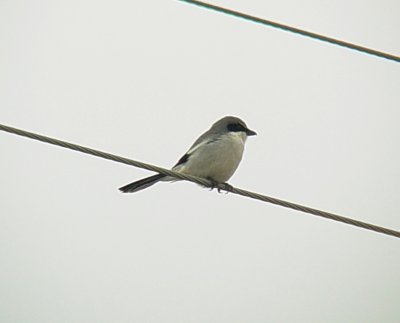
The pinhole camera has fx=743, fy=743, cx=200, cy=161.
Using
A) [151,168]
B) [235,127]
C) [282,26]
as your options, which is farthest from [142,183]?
[282,26]

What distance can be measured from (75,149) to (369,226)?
7.20 ft

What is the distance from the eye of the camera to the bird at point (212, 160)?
8.26 m

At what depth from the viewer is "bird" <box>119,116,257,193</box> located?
826 cm

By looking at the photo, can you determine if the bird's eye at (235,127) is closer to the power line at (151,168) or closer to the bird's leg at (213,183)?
the bird's leg at (213,183)

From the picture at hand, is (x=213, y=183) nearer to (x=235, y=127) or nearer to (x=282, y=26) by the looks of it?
(x=235, y=127)

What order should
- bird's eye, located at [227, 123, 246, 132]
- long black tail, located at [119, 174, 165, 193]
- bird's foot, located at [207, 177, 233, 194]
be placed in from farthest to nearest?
bird's eye, located at [227, 123, 246, 132]
long black tail, located at [119, 174, 165, 193]
bird's foot, located at [207, 177, 233, 194]

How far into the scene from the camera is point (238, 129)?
8984 mm

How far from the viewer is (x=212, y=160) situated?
8281 mm

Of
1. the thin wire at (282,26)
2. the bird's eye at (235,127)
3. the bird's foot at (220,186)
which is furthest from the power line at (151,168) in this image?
the bird's eye at (235,127)

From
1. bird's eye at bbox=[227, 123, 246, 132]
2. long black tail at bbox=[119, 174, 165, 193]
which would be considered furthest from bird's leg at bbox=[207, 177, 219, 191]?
bird's eye at bbox=[227, 123, 246, 132]

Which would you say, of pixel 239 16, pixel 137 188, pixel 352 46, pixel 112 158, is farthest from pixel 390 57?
pixel 137 188

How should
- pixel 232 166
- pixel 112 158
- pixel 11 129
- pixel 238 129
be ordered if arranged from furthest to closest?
1. pixel 238 129
2. pixel 232 166
3. pixel 112 158
4. pixel 11 129

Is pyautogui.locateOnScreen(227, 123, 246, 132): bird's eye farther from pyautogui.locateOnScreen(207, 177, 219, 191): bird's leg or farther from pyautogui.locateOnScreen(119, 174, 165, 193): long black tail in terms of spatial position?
pyautogui.locateOnScreen(119, 174, 165, 193): long black tail

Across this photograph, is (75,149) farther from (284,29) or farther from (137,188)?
(137,188)
